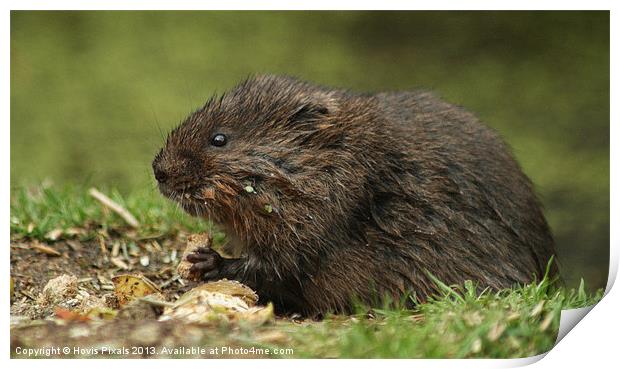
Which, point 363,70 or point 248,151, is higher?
point 363,70

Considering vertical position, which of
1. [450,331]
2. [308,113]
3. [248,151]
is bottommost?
[450,331]

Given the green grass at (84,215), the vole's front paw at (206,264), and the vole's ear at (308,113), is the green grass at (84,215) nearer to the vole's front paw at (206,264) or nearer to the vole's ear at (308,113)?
the vole's front paw at (206,264)

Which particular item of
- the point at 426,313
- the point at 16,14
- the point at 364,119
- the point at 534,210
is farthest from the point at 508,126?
the point at 16,14

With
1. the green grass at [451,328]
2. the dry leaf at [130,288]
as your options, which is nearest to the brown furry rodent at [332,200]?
the green grass at [451,328]

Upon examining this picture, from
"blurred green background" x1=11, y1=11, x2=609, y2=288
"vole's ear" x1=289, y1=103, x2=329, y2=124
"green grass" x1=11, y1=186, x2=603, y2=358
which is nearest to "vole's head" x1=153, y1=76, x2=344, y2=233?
"vole's ear" x1=289, y1=103, x2=329, y2=124

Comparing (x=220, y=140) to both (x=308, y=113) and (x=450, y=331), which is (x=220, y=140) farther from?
(x=450, y=331)

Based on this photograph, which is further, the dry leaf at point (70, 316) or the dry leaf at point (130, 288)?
the dry leaf at point (130, 288)

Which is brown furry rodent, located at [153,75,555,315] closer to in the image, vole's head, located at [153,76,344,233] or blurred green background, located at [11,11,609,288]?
vole's head, located at [153,76,344,233]

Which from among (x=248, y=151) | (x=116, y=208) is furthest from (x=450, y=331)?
(x=116, y=208)
